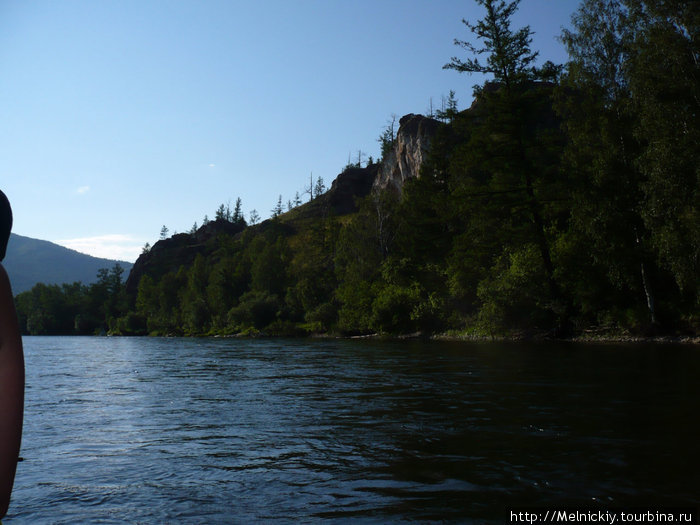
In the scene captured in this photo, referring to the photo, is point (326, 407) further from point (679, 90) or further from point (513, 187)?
point (513, 187)

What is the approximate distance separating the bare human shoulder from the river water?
14.3 ft

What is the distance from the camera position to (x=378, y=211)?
72375mm

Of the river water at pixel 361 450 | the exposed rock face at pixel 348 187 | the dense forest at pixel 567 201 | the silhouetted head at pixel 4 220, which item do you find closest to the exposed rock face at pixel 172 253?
the exposed rock face at pixel 348 187

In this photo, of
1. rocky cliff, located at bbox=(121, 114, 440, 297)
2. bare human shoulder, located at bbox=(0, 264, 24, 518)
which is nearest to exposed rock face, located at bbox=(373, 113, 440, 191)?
rocky cliff, located at bbox=(121, 114, 440, 297)

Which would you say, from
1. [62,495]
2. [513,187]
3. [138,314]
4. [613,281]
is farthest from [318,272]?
[62,495]

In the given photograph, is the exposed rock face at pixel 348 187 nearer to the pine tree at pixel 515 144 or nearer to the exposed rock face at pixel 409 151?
the exposed rock face at pixel 409 151

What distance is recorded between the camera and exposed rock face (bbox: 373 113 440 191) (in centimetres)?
10619

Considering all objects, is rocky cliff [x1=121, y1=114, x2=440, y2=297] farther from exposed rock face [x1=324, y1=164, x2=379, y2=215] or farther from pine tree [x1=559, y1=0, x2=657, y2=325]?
pine tree [x1=559, y1=0, x2=657, y2=325]

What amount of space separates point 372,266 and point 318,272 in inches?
764

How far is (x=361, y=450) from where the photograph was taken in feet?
27.9

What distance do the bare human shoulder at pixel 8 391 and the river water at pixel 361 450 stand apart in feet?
14.3

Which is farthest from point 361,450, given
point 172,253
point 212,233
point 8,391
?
point 212,233

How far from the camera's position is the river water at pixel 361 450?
5.96 metres

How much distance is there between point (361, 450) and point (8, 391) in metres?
7.34
